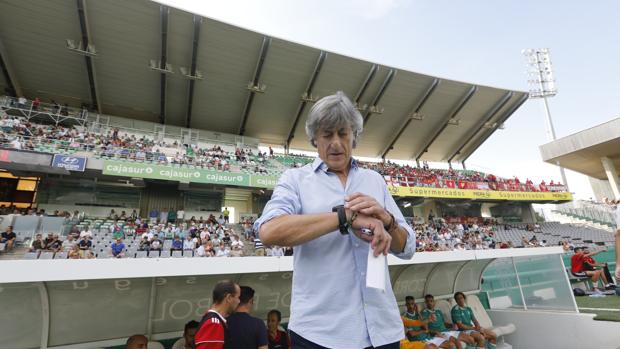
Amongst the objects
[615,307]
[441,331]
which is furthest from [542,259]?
[441,331]

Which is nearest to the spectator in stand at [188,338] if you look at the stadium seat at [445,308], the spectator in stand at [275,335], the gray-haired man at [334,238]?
the spectator in stand at [275,335]

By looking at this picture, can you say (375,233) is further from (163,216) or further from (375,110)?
(375,110)

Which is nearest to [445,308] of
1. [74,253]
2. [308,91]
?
[74,253]

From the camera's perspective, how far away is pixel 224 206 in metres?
19.2

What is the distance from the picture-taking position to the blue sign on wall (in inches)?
501

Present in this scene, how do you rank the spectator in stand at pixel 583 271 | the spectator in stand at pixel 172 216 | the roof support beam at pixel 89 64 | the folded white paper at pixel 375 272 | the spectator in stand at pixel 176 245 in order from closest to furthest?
1. the folded white paper at pixel 375 272
2. the spectator in stand at pixel 583 271
3. the spectator in stand at pixel 176 245
4. the roof support beam at pixel 89 64
5. the spectator in stand at pixel 172 216

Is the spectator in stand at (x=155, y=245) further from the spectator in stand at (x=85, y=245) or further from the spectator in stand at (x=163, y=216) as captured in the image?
the spectator in stand at (x=163, y=216)

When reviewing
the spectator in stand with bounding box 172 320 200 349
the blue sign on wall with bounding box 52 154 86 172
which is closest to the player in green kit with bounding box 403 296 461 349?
the spectator in stand with bounding box 172 320 200 349

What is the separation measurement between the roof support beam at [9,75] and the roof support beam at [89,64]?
364 centimetres

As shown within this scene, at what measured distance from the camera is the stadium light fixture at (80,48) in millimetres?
15914

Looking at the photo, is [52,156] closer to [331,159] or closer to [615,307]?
[331,159]

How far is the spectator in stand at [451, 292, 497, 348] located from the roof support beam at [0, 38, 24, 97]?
23600mm

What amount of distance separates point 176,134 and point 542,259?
21325 millimetres

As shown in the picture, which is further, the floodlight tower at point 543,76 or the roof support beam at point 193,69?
the floodlight tower at point 543,76
